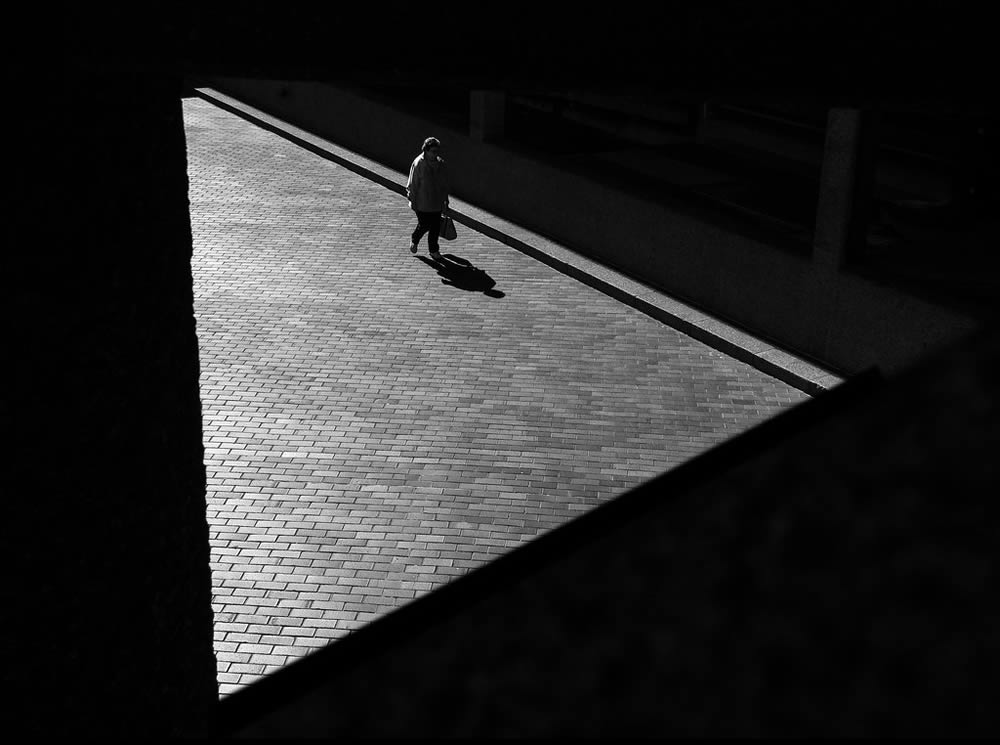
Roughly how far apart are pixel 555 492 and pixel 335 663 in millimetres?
6391

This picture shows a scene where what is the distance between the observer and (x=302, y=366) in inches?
417

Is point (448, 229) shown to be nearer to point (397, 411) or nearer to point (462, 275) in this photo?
point (462, 275)

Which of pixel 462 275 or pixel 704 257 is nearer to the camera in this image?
A: pixel 704 257

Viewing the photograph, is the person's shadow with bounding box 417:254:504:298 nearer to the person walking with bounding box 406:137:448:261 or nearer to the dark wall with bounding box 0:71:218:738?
the person walking with bounding box 406:137:448:261

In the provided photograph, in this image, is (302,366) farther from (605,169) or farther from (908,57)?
(908,57)

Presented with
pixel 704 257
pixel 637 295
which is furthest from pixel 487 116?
pixel 704 257

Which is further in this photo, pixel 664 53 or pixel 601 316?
pixel 601 316

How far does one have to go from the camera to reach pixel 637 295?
12.3 m

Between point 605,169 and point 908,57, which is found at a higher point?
point 908,57

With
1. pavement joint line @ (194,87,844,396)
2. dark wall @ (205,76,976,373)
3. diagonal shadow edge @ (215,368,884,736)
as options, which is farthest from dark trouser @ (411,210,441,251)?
diagonal shadow edge @ (215,368,884,736)

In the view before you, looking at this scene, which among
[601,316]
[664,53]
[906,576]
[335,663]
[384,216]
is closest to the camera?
[906,576]

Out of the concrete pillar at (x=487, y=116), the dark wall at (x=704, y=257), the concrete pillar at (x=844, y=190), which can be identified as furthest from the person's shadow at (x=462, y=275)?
the concrete pillar at (x=844, y=190)

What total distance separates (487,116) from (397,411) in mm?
6955

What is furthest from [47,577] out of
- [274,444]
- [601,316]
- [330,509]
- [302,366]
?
[601,316]
